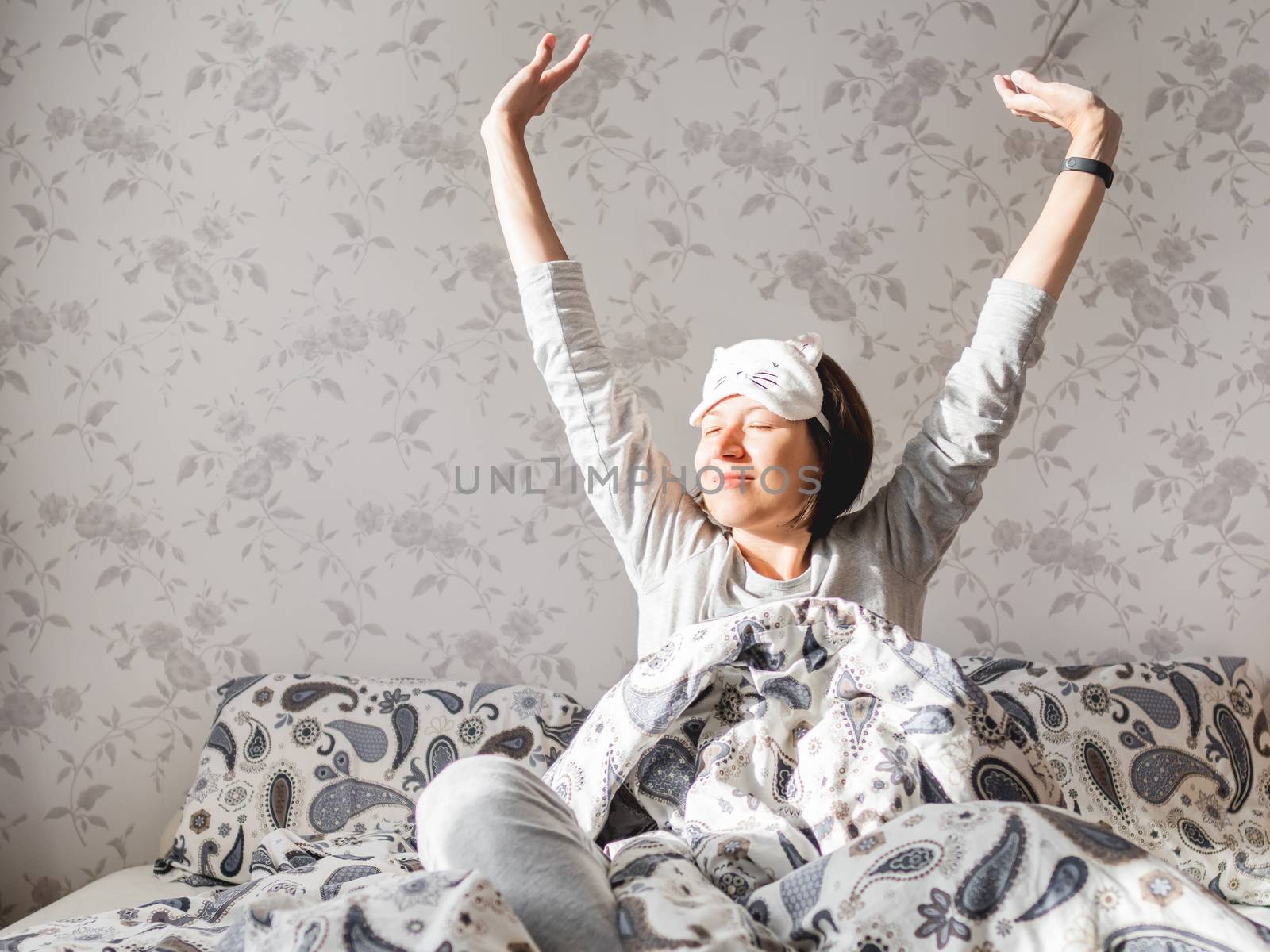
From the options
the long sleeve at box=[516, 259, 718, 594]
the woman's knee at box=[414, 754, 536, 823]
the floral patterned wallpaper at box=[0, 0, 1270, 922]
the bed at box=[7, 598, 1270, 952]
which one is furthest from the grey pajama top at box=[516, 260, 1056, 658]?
the floral patterned wallpaper at box=[0, 0, 1270, 922]

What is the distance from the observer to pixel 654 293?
185 centimetres

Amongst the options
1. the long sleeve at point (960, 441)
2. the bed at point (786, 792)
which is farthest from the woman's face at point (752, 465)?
the bed at point (786, 792)

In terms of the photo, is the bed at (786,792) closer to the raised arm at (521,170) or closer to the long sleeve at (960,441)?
the long sleeve at (960,441)

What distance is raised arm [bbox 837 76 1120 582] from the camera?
3.80 ft

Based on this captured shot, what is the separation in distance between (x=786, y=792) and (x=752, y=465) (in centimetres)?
38

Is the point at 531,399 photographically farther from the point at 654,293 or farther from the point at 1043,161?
the point at 1043,161

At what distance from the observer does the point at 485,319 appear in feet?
6.10

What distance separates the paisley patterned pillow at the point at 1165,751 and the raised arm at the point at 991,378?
461 millimetres

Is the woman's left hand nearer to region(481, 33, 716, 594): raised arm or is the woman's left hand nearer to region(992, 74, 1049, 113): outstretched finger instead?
region(992, 74, 1049, 113): outstretched finger

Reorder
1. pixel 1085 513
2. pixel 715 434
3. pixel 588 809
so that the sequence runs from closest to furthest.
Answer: pixel 588 809
pixel 715 434
pixel 1085 513

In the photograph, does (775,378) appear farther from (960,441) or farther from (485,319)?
(485,319)

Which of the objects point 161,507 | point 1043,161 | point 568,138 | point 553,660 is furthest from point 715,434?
point 161,507

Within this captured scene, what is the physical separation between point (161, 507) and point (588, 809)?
1276mm

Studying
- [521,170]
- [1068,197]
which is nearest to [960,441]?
[1068,197]
